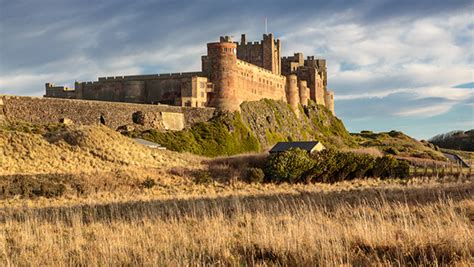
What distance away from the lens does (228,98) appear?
65.0 metres

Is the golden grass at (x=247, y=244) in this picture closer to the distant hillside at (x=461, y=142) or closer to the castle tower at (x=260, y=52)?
the castle tower at (x=260, y=52)

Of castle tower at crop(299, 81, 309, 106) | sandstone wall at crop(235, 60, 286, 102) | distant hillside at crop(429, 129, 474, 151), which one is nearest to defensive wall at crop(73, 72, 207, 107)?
sandstone wall at crop(235, 60, 286, 102)

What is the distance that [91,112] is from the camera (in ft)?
166

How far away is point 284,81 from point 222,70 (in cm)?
2251

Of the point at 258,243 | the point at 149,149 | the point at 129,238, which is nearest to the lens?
the point at 258,243

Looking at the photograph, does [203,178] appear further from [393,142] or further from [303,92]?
[393,142]

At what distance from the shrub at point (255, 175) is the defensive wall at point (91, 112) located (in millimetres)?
19026

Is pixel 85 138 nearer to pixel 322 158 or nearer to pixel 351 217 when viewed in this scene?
pixel 322 158

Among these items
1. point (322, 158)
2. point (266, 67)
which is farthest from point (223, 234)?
point (266, 67)

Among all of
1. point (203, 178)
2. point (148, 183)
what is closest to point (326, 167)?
point (203, 178)

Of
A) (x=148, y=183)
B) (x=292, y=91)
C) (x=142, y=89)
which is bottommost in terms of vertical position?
(x=148, y=183)

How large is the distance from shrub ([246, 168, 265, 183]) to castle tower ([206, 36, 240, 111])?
90.0ft

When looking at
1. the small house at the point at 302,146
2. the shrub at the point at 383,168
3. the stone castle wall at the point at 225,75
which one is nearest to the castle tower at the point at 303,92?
the stone castle wall at the point at 225,75

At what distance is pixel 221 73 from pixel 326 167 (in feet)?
91.3
